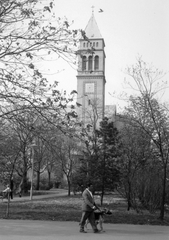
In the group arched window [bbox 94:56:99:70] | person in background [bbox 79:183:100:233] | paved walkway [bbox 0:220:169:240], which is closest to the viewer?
paved walkway [bbox 0:220:169:240]

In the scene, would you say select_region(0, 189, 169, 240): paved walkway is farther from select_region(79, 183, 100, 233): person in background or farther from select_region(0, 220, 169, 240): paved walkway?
select_region(79, 183, 100, 233): person in background

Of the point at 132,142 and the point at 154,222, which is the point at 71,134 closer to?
the point at 154,222

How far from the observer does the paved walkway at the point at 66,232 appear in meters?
10.6

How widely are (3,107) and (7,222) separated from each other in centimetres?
482

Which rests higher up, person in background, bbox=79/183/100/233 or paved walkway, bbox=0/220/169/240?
person in background, bbox=79/183/100/233

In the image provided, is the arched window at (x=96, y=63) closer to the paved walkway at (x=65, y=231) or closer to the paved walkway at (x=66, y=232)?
the paved walkway at (x=65, y=231)

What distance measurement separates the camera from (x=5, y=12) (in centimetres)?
1103

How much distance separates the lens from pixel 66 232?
11.6 meters

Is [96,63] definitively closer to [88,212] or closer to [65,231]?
[88,212]

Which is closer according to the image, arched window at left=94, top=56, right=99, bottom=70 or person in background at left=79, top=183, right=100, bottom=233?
person in background at left=79, top=183, right=100, bottom=233

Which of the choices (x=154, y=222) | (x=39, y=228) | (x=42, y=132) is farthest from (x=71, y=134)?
(x=154, y=222)

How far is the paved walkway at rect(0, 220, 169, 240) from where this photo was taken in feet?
34.8

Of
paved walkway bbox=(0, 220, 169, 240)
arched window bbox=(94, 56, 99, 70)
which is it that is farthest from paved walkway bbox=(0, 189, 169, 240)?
arched window bbox=(94, 56, 99, 70)

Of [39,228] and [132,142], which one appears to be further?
[132,142]
